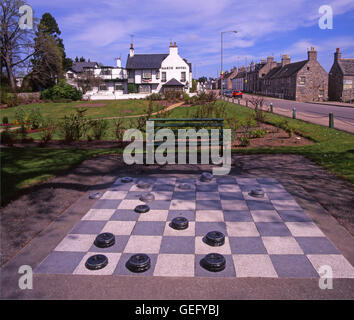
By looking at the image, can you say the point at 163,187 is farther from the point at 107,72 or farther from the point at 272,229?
the point at 107,72

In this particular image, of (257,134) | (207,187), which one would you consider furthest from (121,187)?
(257,134)

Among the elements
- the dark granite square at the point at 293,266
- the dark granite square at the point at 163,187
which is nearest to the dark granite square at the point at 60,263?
the dark granite square at the point at 293,266

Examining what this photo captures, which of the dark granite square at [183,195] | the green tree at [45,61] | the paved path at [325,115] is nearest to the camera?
the dark granite square at [183,195]

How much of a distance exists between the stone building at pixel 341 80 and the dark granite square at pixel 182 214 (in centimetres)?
5479

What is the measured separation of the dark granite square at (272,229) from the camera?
479 cm

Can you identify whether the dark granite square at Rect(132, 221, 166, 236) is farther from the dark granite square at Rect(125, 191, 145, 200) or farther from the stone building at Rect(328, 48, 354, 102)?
the stone building at Rect(328, 48, 354, 102)

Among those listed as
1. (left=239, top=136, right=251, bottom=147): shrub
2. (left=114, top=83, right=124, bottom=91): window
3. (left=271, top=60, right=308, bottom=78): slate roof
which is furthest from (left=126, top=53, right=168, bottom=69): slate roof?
(left=239, top=136, right=251, bottom=147): shrub

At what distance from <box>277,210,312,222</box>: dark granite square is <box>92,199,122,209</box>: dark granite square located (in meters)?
3.02

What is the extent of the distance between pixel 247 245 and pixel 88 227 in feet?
8.25

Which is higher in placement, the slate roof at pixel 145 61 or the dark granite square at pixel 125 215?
the slate roof at pixel 145 61

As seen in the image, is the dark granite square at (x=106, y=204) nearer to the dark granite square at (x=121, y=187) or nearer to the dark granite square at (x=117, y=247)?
the dark granite square at (x=121, y=187)

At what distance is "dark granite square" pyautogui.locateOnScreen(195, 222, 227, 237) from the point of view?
16.1 ft

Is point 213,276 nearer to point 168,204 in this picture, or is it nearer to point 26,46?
point 168,204
